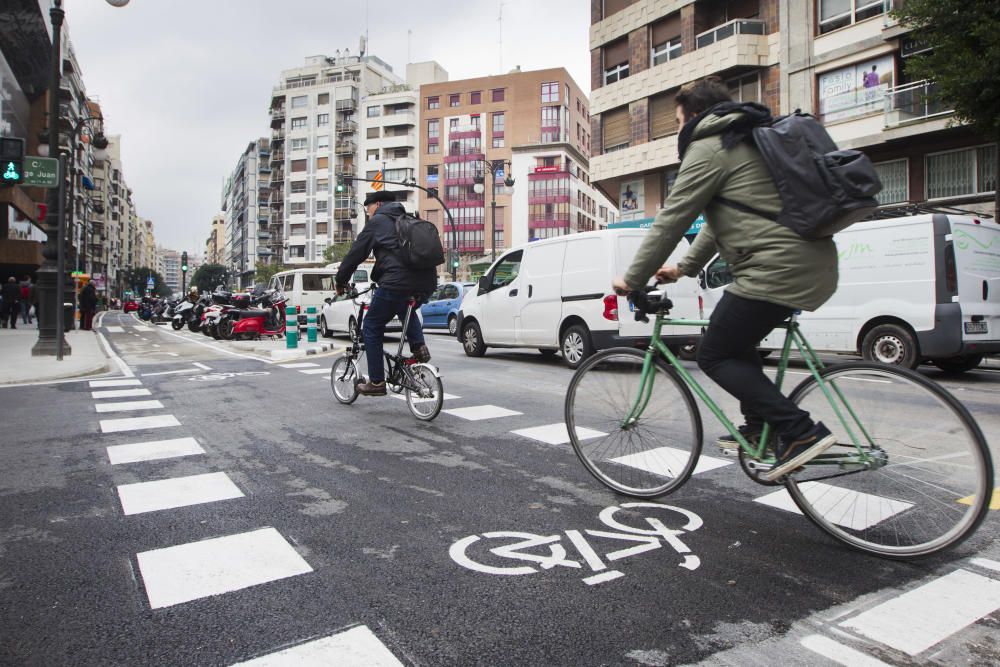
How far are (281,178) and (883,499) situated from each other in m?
95.3

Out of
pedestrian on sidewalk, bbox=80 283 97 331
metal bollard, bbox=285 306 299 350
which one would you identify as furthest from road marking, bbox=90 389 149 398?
pedestrian on sidewalk, bbox=80 283 97 331

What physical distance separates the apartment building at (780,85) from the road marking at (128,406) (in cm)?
1410

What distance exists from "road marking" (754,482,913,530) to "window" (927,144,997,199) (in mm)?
19102

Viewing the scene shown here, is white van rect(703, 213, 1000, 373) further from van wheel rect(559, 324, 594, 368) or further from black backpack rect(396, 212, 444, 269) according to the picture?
black backpack rect(396, 212, 444, 269)

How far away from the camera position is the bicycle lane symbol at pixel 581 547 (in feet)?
8.50

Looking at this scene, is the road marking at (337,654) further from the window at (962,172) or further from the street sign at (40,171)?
the window at (962,172)

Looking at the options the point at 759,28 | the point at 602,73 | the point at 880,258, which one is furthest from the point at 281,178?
the point at 880,258

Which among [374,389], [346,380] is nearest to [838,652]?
[374,389]

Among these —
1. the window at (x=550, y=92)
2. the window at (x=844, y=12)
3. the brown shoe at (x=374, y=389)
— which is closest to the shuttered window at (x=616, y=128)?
the window at (x=844, y=12)

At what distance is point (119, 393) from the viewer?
7.84 metres

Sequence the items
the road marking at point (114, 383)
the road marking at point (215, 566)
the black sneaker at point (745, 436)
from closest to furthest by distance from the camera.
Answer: the road marking at point (215, 566) < the black sneaker at point (745, 436) < the road marking at point (114, 383)

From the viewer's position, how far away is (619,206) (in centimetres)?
2914

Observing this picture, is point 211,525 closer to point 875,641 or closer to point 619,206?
point 875,641

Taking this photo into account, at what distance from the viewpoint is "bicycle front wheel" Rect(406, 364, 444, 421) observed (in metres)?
5.87
